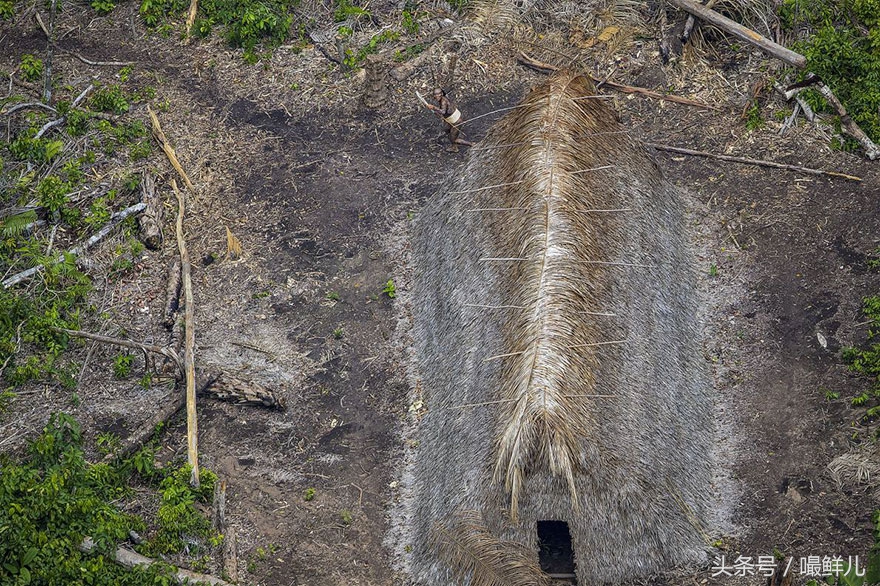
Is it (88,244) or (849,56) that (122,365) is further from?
(849,56)

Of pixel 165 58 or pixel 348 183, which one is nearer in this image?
pixel 348 183

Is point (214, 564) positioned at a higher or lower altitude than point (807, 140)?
lower

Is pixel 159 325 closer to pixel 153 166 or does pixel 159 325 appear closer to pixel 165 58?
pixel 153 166

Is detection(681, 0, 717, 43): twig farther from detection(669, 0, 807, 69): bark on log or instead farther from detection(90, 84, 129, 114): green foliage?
detection(90, 84, 129, 114): green foliage

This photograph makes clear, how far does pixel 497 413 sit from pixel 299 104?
8514 mm

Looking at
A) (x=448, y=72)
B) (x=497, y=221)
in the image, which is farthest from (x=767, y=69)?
(x=497, y=221)

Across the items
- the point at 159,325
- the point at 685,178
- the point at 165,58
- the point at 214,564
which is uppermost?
the point at 165,58

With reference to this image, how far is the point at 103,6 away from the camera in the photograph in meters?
18.2

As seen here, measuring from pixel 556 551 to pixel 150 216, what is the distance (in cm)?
752

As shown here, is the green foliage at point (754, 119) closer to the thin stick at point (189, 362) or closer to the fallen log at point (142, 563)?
the thin stick at point (189, 362)

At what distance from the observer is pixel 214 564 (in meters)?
10.1

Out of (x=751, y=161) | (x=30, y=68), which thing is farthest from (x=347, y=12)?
(x=751, y=161)

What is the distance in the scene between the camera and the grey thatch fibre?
30.6 feet

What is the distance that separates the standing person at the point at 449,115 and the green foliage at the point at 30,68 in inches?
270
